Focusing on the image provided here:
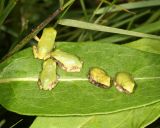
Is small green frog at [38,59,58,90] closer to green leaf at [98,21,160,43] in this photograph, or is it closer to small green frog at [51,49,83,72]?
small green frog at [51,49,83,72]

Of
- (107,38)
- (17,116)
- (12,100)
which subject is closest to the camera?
(12,100)

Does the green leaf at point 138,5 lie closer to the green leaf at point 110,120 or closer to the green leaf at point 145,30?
the green leaf at point 145,30

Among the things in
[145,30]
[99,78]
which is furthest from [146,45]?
[99,78]

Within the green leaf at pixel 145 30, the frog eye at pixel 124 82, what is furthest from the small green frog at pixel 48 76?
the green leaf at pixel 145 30

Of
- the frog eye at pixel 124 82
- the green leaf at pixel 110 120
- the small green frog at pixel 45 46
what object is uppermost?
the small green frog at pixel 45 46

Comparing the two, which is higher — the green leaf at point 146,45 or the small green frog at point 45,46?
the small green frog at point 45,46

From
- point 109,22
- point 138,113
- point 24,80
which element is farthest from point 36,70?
point 109,22

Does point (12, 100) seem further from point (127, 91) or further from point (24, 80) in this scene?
point (127, 91)

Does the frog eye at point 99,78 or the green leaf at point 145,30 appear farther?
the green leaf at point 145,30
